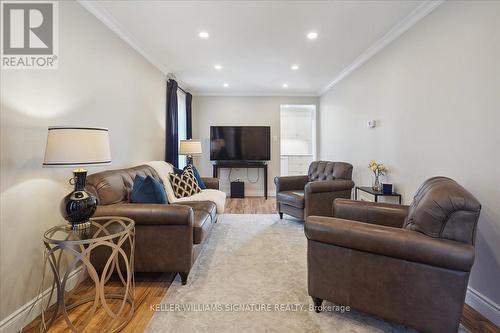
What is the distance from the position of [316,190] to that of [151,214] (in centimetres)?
219

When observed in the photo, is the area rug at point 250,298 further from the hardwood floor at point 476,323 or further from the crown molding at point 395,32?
the crown molding at point 395,32

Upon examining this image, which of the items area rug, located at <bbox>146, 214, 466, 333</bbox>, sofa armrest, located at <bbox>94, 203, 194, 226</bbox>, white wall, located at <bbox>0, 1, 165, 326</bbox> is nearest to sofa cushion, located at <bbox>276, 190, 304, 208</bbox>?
area rug, located at <bbox>146, 214, 466, 333</bbox>

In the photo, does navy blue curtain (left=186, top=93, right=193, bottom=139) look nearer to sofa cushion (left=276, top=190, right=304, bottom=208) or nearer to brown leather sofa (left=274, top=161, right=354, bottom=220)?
brown leather sofa (left=274, top=161, right=354, bottom=220)

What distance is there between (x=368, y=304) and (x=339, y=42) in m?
2.96

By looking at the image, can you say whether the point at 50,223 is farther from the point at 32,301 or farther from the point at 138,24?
the point at 138,24

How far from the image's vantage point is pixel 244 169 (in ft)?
19.8

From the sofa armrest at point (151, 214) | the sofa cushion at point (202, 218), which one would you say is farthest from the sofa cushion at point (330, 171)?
the sofa armrest at point (151, 214)

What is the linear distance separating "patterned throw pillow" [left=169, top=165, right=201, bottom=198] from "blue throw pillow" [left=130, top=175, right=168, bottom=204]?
34.1 inches

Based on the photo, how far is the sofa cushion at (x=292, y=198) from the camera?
3543 mm

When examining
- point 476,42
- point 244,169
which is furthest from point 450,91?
point 244,169

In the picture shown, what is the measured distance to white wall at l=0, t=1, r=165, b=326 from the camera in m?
1.57

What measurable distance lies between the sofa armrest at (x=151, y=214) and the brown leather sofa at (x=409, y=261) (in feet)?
3.31

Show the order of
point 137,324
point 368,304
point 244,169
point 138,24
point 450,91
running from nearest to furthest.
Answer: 1. point 368,304
2. point 137,324
3. point 450,91
4. point 138,24
5. point 244,169

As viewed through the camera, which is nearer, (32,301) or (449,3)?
(32,301)
